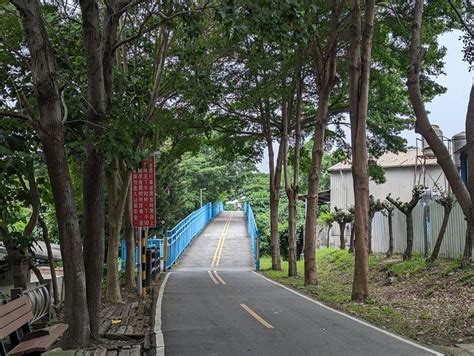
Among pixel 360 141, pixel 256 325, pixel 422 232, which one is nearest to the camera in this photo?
pixel 256 325

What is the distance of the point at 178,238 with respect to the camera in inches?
1227

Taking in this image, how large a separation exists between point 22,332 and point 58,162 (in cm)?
218

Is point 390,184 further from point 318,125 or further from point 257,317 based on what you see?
point 257,317

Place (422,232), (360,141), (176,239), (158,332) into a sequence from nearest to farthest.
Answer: (158,332) → (360,141) → (422,232) → (176,239)

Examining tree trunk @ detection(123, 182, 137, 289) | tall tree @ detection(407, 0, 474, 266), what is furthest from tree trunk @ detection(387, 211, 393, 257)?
tall tree @ detection(407, 0, 474, 266)

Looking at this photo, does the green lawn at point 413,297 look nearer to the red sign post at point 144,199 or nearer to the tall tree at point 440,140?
the tall tree at point 440,140

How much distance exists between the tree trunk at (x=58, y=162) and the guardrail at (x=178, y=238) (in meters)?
18.2

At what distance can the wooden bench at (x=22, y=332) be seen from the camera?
203 inches

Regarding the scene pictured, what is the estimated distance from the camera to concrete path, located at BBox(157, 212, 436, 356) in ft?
26.7

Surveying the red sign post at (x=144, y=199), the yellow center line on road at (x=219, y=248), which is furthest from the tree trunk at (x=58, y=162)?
the yellow center line on road at (x=219, y=248)

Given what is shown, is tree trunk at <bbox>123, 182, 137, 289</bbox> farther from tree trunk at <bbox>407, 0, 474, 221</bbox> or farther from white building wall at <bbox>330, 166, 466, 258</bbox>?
white building wall at <bbox>330, 166, 466, 258</bbox>

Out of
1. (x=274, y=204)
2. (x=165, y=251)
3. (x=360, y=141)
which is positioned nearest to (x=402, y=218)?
(x=274, y=204)

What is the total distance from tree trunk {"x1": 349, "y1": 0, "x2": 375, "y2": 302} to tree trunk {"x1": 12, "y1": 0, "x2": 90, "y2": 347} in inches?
331

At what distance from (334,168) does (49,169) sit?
1499 inches
